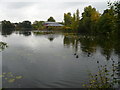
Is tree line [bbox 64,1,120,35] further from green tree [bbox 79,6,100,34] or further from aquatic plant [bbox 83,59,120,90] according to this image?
aquatic plant [bbox 83,59,120,90]

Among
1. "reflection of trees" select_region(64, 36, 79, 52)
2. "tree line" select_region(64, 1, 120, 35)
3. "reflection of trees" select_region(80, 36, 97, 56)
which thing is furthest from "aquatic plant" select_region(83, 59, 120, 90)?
"reflection of trees" select_region(64, 36, 79, 52)

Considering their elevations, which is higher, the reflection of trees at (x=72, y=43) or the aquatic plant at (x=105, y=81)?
the reflection of trees at (x=72, y=43)

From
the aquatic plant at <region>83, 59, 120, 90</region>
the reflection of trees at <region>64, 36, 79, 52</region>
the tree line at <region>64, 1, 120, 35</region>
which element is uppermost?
the tree line at <region>64, 1, 120, 35</region>

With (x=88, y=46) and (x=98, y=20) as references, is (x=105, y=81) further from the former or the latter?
(x=98, y=20)

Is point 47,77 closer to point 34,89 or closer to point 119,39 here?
point 34,89

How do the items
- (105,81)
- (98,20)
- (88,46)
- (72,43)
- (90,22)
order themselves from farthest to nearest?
(90,22) < (98,20) < (72,43) < (88,46) < (105,81)

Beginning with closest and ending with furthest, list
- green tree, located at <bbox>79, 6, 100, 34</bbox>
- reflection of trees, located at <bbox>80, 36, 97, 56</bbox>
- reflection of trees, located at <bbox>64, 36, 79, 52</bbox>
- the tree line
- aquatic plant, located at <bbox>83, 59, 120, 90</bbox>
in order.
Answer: the tree line
aquatic plant, located at <bbox>83, 59, 120, 90</bbox>
reflection of trees, located at <bbox>80, 36, 97, 56</bbox>
reflection of trees, located at <bbox>64, 36, 79, 52</bbox>
green tree, located at <bbox>79, 6, 100, 34</bbox>

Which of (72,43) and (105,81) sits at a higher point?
(72,43)

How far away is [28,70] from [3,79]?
8.68 ft

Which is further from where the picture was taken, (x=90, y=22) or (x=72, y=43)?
(x=90, y=22)

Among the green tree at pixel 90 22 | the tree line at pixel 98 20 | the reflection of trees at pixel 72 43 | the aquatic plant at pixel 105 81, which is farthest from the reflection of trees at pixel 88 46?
the green tree at pixel 90 22

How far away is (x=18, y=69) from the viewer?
1159cm

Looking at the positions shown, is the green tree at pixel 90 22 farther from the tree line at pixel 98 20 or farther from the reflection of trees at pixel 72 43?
the reflection of trees at pixel 72 43

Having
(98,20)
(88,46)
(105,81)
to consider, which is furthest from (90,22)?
(105,81)
